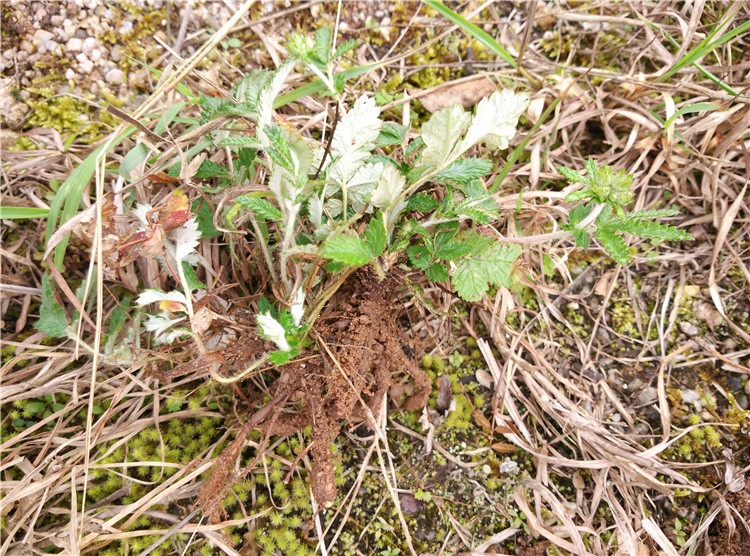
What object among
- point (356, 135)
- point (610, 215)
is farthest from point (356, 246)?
point (610, 215)

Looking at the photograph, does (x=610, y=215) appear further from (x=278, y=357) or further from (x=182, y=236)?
(x=182, y=236)

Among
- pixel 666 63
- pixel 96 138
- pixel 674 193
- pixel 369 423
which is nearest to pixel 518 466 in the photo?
pixel 369 423

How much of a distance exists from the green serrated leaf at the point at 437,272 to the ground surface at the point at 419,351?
0.12 metres

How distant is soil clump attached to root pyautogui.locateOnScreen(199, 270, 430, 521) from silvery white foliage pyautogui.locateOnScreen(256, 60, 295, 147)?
1.89 ft

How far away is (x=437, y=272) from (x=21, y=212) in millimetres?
1490

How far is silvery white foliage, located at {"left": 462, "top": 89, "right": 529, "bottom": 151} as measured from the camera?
142 centimetres

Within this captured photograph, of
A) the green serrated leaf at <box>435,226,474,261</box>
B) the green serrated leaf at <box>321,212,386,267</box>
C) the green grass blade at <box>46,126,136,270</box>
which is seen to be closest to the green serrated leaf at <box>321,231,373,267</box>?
the green serrated leaf at <box>321,212,386,267</box>

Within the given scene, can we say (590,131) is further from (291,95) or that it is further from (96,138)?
(96,138)

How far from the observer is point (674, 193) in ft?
7.66

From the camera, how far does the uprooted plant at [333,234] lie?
4.53ft

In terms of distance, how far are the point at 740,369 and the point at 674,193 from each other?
831 mm

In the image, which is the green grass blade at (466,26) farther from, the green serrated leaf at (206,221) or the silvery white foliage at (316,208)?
the green serrated leaf at (206,221)

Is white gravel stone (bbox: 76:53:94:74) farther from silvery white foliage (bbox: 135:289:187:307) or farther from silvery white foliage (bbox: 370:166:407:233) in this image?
silvery white foliage (bbox: 370:166:407:233)

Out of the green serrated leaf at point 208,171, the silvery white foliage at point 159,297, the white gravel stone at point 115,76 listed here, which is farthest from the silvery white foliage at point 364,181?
the white gravel stone at point 115,76
